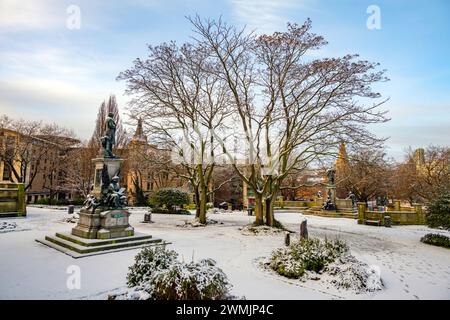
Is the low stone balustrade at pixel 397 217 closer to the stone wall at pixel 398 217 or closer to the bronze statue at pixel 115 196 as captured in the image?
the stone wall at pixel 398 217

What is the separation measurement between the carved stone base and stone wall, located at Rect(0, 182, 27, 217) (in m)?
13.6

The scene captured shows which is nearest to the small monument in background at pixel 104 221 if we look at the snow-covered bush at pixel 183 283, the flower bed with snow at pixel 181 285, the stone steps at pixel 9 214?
the snow-covered bush at pixel 183 283

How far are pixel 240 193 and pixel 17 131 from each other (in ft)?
144

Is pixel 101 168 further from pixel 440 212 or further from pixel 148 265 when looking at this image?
pixel 440 212

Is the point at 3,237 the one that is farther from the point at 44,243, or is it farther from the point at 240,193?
the point at 240,193

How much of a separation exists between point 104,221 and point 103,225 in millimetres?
172

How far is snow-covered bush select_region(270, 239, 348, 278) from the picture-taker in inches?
285

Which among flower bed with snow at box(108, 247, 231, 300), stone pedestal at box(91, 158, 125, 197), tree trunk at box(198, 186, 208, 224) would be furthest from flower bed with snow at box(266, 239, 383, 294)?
tree trunk at box(198, 186, 208, 224)

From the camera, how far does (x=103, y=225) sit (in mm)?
10570

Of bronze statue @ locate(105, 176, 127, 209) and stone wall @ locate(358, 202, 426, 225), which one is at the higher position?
bronze statue @ locate(105, 176, 127, 209)

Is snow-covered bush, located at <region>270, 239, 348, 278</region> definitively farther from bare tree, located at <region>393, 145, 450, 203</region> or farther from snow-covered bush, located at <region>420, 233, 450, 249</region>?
bare tree, located at <region>393, 145, 450, 203</region>
